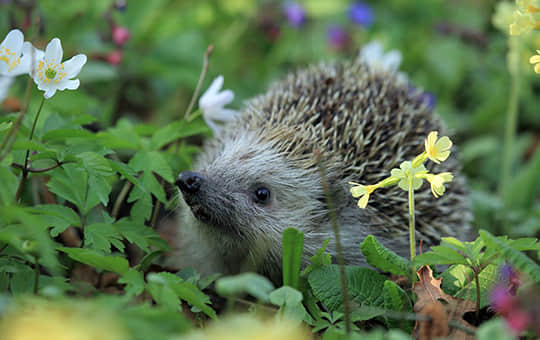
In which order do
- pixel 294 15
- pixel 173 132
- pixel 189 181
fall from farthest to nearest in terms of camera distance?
pixel 294 15
pixel 173 132
pixel 189 181

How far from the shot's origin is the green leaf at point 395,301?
2.00 metres

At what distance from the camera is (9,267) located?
1872 mm

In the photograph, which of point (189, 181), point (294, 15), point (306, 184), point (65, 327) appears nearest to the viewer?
point (65, 327)

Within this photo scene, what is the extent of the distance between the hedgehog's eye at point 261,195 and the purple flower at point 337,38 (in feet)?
9.19

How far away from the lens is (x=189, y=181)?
95.3 inches

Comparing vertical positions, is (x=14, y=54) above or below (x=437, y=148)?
above

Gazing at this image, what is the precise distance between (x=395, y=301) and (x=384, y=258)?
0.56ft

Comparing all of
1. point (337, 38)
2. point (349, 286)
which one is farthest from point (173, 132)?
point (337, 38)

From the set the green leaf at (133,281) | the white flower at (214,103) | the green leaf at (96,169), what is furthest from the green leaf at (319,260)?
the white flower at (214,103)

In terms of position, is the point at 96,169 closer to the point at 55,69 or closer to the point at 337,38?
the point at 55,69

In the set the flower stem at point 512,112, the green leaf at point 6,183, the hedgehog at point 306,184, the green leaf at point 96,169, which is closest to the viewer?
the green leaf at point 6,183

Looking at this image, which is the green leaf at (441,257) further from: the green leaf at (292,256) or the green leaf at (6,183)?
the green leaf at (6,183)

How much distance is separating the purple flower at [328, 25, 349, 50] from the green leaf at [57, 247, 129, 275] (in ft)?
12.2

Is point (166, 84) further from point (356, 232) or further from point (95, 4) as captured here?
point (356, 232)
